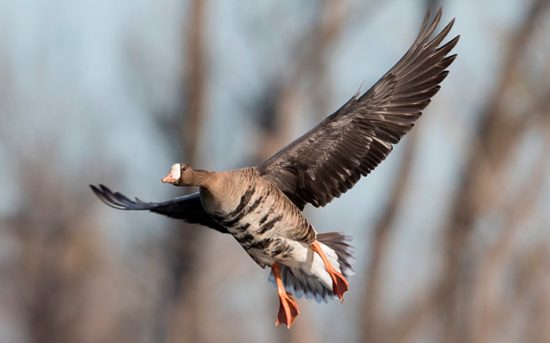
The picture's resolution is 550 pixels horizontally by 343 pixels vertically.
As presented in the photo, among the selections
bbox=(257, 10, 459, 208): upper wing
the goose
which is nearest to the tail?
the goose

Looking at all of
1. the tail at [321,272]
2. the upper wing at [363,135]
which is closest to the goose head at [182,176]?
the upper wing at [363,135]

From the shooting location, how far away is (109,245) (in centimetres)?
3219

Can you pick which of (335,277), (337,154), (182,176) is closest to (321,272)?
(335,277)

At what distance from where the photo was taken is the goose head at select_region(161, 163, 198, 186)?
832cm

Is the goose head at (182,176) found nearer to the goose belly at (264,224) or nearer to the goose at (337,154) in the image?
the goose belly at (264,224)

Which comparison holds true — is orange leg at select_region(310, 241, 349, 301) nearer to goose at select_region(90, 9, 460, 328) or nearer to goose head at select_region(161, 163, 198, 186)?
goose at select_region(90, 9, 460, 328)

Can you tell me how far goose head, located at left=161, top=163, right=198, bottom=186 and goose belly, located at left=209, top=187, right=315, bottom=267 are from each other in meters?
0.28

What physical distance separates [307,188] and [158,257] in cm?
1519

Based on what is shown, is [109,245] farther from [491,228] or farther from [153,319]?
[491,228]

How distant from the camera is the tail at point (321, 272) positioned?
31.7ft

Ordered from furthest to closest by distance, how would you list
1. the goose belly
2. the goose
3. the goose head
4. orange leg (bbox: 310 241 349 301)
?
1. orange leg (bbox: 310 241 349 301)
2. the goose
3. the goose belly
4. the goose head

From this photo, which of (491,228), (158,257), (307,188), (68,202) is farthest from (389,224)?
(307,188)

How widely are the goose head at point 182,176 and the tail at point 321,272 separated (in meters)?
1.57

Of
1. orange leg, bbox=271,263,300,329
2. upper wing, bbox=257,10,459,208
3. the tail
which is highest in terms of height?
upper wing, bbox=257,10,459,208
